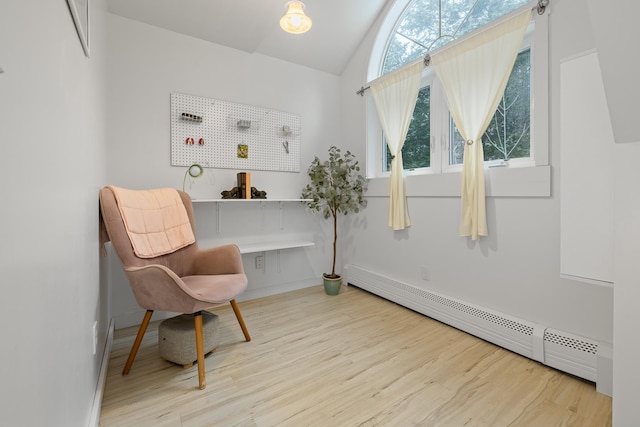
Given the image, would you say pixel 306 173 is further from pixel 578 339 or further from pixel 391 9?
pixel 578 339

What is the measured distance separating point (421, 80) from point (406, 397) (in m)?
2.64

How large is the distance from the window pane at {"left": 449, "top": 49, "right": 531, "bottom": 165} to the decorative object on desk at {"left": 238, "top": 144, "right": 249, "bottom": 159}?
2135 millimetres

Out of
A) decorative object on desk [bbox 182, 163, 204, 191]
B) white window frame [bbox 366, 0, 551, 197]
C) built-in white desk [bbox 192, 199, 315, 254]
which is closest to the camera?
white window frame [bbox 366, 0, 551, 197]

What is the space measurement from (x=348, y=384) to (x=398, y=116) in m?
2.38

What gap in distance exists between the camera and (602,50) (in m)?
1.04

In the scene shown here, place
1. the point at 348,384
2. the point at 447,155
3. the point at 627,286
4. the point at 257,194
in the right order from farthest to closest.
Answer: the point at 257,194 → the point at 447,155 → the point at 348,384 → the point at 627,286

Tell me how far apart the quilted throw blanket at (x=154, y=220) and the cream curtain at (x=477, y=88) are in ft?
→ 7.05

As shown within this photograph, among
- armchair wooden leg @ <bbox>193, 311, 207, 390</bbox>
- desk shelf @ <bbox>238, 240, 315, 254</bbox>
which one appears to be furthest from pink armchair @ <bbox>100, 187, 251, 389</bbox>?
desk shelf @ <bbox>238, 240, 315, 254</bbox>

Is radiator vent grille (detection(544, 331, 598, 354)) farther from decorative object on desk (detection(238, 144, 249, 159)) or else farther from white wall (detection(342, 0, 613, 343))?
decorative object on desk (detection(238, 144, 249, 159))

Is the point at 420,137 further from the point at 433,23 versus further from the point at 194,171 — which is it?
the point at 194,171

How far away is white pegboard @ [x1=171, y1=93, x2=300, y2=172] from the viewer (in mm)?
2607

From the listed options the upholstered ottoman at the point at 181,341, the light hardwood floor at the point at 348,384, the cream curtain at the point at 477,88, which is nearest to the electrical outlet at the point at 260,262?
the light hardwood floor at the point at 348,384

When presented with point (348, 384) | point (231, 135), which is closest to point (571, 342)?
point (348, 384)

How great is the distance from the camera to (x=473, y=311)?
2.23 m
